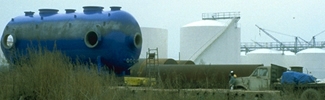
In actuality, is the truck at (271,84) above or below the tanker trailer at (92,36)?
below

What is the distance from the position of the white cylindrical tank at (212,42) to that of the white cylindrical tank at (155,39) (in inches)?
78.9

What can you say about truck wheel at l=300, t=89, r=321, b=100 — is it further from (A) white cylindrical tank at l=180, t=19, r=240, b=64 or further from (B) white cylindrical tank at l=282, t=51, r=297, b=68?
(B) white cylindrical tank at l=282, t=51, r=297, b=68

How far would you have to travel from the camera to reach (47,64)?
11133 mm

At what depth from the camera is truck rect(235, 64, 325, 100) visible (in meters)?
17.2

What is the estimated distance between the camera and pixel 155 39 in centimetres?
3981

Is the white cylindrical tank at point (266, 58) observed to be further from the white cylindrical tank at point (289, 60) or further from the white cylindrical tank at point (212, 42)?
the white cylindrical tank at point (212, 42)

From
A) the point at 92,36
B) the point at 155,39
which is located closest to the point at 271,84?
the point at 92,36

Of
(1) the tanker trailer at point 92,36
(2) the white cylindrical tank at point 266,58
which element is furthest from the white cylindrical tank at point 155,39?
(1) the tanker trailer at point 92,36

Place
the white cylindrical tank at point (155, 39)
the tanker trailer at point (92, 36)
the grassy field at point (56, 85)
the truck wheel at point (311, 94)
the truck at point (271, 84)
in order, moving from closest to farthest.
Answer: the grassy field at point (56, 85)
the truck wheel at point (311, 94)
the truck at point (271, 84)
the tanker trailer at point (92, 36)
the white cylindrical tank at point (155, 39)

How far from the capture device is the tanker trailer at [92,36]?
60.4ft

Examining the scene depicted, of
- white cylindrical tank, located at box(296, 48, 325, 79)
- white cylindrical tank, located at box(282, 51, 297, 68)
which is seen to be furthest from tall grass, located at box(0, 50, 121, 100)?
white cylindrical tank, located at box(282, 51, 297, 68)

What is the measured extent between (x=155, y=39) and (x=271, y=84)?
71.8 ft

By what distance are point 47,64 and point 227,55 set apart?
31.3 m

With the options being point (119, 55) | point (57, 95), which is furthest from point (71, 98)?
point (119, 55)
